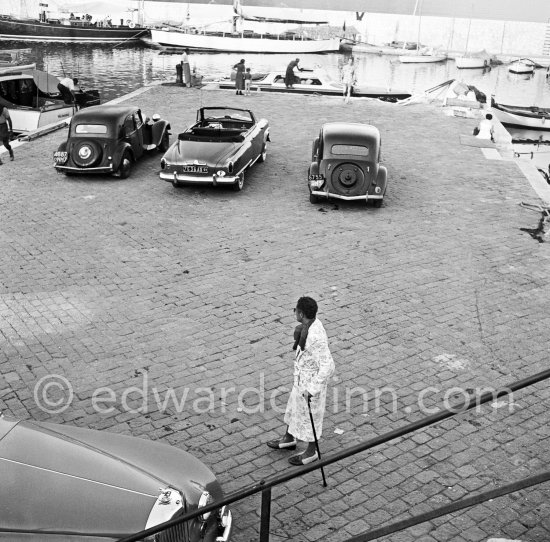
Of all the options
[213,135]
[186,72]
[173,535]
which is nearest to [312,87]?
[186,72]

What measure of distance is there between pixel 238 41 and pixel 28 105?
55.0 meters

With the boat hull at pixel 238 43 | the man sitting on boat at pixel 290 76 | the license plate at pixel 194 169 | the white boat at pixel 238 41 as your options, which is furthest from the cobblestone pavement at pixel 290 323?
the white boat at pixel 238 41

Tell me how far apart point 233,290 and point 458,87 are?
22848mm

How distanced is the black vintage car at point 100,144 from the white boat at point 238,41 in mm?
61994

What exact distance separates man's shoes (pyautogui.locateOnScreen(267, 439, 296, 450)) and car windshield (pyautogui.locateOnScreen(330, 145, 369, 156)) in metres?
7.86

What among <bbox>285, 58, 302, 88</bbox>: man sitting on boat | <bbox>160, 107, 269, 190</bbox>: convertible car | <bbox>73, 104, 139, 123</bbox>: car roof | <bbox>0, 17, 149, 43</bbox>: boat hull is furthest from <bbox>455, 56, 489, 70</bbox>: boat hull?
<bbox>73, 104, 139, 123</bbox>: car roof

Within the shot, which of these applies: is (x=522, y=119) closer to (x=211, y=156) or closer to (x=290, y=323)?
(x=211, y=156)

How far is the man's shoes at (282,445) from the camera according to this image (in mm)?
5852

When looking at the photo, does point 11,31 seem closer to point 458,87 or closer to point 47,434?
point 458,87

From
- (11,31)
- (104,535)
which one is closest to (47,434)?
(104,535)

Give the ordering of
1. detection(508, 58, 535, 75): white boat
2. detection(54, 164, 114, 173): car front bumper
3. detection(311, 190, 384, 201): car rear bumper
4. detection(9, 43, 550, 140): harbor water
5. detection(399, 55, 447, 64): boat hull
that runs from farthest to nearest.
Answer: detection(399, 55, 447, 64): boat hull
detection(508, 58, 535, 75): white boat
detection(9, 43, 550, 140): harbor water
detection(54, 164, 114, 173): car front bumper
detection(311, 190, 384, 201): car rear bumper

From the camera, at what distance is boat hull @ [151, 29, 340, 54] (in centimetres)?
7288

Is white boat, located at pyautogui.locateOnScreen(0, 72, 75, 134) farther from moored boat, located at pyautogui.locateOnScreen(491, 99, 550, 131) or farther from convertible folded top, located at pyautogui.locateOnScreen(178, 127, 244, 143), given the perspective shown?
moored boat, located at pyautogui.locateOnScreen(491, 99, 550, 131)

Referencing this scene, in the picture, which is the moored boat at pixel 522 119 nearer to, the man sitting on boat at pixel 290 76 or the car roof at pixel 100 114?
the man sitting on boat at pixel 290 76
